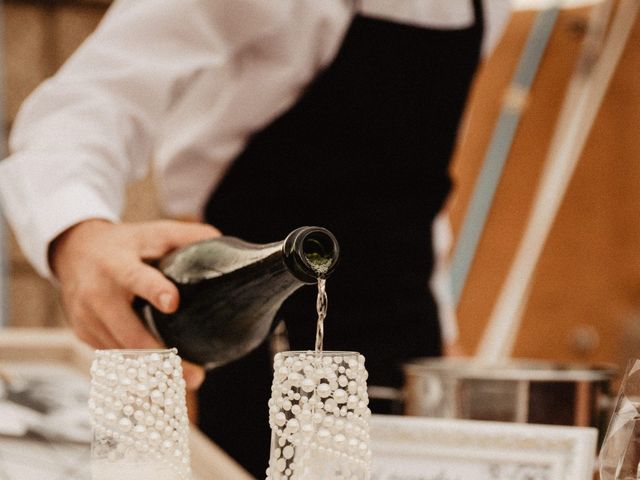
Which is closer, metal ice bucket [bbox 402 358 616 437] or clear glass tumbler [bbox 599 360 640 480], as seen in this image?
clear glass tumbler [bbox 599 360 640 480]

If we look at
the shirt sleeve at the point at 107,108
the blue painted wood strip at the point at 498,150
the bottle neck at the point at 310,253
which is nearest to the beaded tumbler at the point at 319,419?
the bottle neck at the point at 310,253

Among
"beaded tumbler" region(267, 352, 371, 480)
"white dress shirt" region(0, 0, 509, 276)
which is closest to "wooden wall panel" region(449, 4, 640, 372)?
"white dress shirt" region(0, 0, 509, 276)

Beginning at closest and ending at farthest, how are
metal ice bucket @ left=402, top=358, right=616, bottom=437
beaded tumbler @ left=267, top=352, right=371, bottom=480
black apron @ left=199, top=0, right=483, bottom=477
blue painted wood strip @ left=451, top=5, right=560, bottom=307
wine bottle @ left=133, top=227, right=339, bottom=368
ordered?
beaded tumbler @ left=267, top=352, right=371, bottom=480, wine bottle @ left=133, top=227, right=339, bottom=368, metal ice bucket @ left=402, top=358, right=616, bottom=437, black apron @ left=199, top=0, right=483, bottom=477, blue painted wood strip @ left=451, top=5, right=560, bottom=307

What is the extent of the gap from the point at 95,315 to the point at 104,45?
41 centimetres

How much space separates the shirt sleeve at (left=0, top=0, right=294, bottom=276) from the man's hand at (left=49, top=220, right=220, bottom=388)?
87 mm

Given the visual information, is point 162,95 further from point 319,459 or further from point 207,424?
point 319,459

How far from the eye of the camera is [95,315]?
0.90 metres

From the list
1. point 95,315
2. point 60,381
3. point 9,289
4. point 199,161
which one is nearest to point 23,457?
point 95,315

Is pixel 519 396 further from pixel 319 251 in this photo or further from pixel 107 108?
pixel 107 108

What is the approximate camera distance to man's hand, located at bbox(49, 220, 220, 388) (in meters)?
0.86

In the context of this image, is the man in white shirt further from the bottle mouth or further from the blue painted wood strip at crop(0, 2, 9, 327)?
the blue painted wood strip at crop(0, 2, 9, 327)

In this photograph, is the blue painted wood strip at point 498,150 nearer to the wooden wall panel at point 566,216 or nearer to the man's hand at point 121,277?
the wooden wall panel at point 566,216

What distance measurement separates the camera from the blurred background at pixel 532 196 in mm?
3309

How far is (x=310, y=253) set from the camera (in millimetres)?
649
